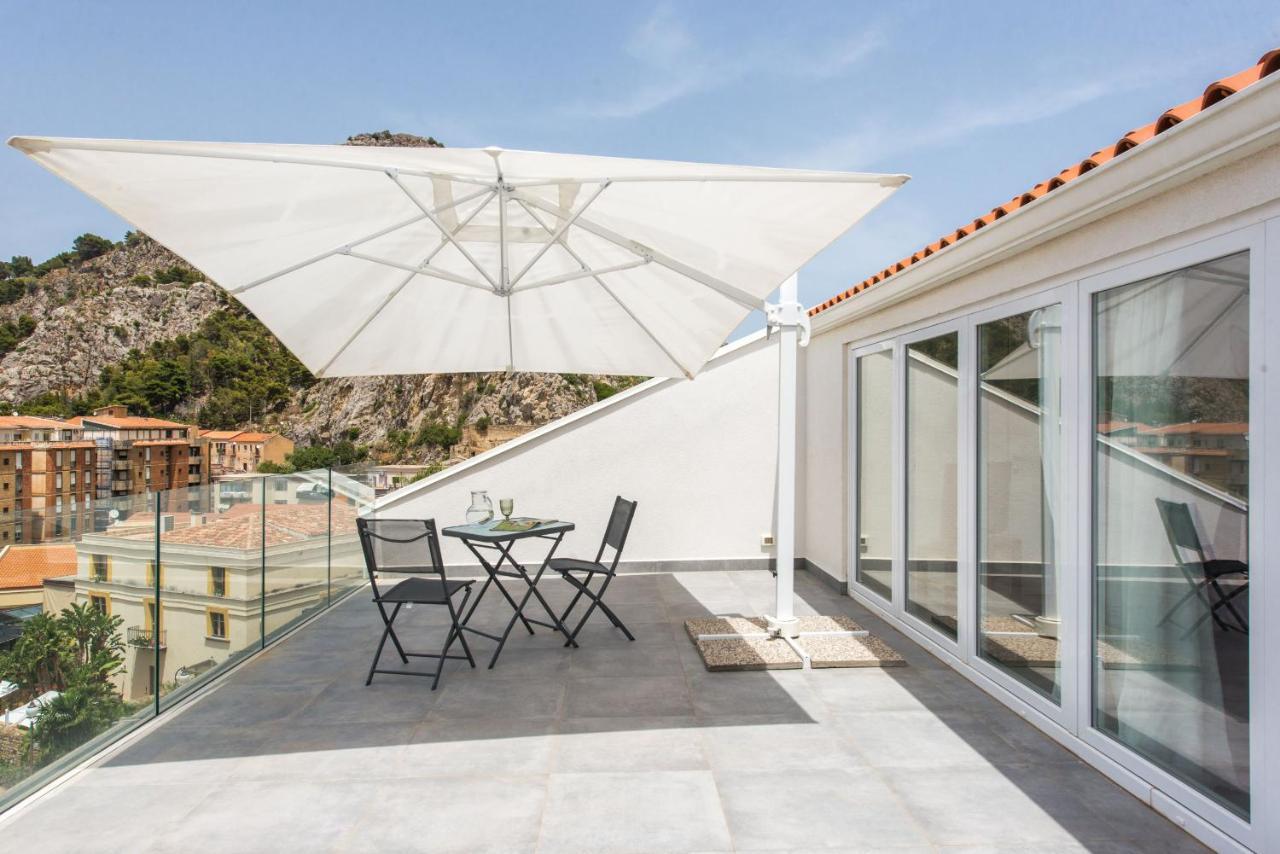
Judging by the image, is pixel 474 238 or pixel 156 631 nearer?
pixel 474 238

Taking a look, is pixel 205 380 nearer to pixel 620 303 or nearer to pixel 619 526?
pixel 619 526

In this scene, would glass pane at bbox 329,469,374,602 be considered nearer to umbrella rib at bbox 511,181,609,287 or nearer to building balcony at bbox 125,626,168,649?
building balcony at bbox 125,626,168,649

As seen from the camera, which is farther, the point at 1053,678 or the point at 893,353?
the point at 893,353

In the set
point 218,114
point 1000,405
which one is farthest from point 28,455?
point 1000,405

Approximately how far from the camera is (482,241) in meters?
3.61

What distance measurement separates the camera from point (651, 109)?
21.9 metres

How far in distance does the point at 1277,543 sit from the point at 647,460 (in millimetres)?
5696

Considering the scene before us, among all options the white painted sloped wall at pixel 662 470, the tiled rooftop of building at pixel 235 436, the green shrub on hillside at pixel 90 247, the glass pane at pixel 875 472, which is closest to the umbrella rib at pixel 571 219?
the glass pane at pixel 875 472

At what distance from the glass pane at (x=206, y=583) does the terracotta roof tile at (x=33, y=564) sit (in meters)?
0.66

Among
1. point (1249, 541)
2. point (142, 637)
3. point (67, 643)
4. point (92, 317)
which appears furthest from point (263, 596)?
point (92, 317)

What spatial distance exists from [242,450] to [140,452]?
671cm

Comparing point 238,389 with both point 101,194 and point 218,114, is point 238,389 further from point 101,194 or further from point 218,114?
point 101,194

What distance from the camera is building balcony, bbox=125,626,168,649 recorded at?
3609 millimetres

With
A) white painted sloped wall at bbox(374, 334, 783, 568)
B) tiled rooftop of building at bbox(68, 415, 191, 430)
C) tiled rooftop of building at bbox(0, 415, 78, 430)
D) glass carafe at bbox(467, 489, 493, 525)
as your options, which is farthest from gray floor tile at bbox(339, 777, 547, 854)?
tiled rooftop of building at bbox(68, 415, 191, 430)
